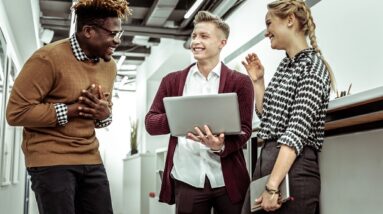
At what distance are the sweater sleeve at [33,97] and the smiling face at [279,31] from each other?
78 centimetres

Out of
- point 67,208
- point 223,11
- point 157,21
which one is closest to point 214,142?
point 67,208

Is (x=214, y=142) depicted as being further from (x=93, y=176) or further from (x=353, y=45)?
(x=353, y=45)

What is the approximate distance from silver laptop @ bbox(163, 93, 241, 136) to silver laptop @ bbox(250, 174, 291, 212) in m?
0.25

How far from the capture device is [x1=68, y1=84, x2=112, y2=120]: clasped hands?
4.90ft

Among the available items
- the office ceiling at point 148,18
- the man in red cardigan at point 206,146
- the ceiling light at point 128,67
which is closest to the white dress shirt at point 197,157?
the man in red cardigan at point 206,146

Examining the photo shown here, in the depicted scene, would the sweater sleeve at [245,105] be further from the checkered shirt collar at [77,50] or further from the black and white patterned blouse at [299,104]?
the checkered shirt collar at [77,50]

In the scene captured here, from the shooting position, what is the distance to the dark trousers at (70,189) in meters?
1.42

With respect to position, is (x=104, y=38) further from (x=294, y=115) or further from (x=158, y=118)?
(x=294, y=115)

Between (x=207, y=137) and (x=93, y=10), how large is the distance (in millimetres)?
619

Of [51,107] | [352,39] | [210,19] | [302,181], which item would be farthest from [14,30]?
[302,181]

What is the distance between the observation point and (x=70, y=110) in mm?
1478

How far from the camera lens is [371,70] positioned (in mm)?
2350

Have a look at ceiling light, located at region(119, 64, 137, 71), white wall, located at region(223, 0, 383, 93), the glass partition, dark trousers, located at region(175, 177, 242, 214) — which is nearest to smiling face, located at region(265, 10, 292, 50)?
dark trousers, located at region(175, 177, 242, 214)

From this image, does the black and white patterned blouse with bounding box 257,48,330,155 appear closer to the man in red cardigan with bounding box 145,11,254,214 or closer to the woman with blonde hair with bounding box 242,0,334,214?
the woman with blonde hair with bounding box 242,0,334,214
